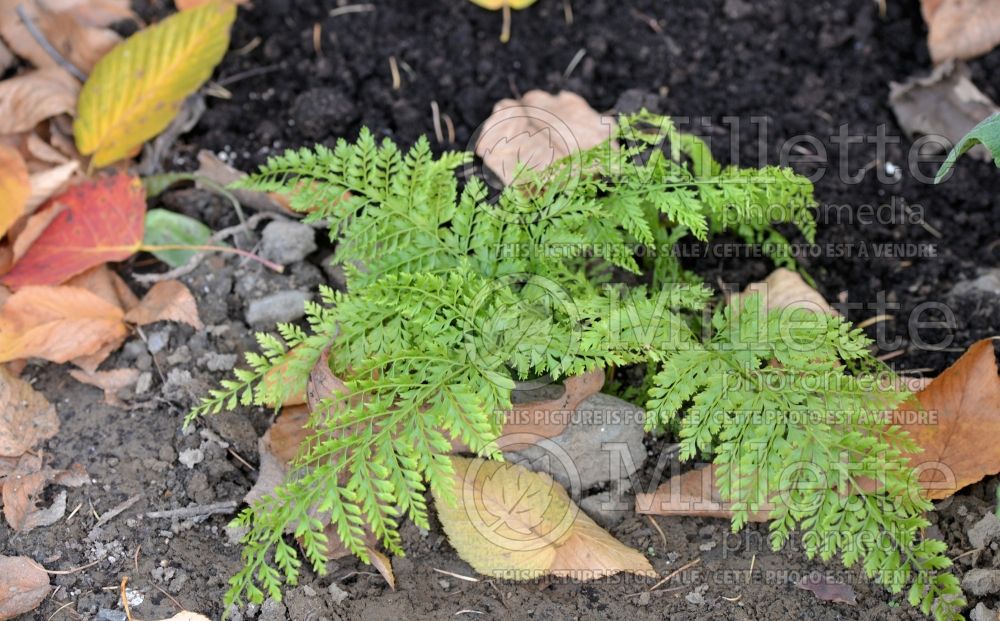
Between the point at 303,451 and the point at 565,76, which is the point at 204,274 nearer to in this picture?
the point at 303,451

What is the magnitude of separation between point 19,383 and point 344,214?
3.55 ft

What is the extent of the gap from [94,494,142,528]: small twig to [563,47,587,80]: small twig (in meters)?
2.12

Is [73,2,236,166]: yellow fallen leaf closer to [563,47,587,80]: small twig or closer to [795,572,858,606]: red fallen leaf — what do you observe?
[563,47,587,80]: small twig

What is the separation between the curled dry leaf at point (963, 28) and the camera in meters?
3.61

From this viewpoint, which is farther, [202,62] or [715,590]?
[202,62]

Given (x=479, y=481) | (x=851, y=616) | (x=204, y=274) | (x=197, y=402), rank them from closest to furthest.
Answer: (x=851, y=616)
(x=479, y=481)
(x=197, y=402)
(x=204, y=274)

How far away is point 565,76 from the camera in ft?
12.0

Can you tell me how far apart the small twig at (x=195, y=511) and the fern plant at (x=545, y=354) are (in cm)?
10

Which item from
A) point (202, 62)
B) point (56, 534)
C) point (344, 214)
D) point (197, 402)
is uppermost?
point (202, 62)

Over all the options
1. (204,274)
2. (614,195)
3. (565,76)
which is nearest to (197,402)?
(204,274)

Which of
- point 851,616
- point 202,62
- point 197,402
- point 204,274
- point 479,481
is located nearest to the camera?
point 851,616

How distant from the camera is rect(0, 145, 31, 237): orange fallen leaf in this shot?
303 cm

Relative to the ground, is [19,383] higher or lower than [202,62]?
lower

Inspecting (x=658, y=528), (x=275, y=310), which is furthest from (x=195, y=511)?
(x=658, y=528)
